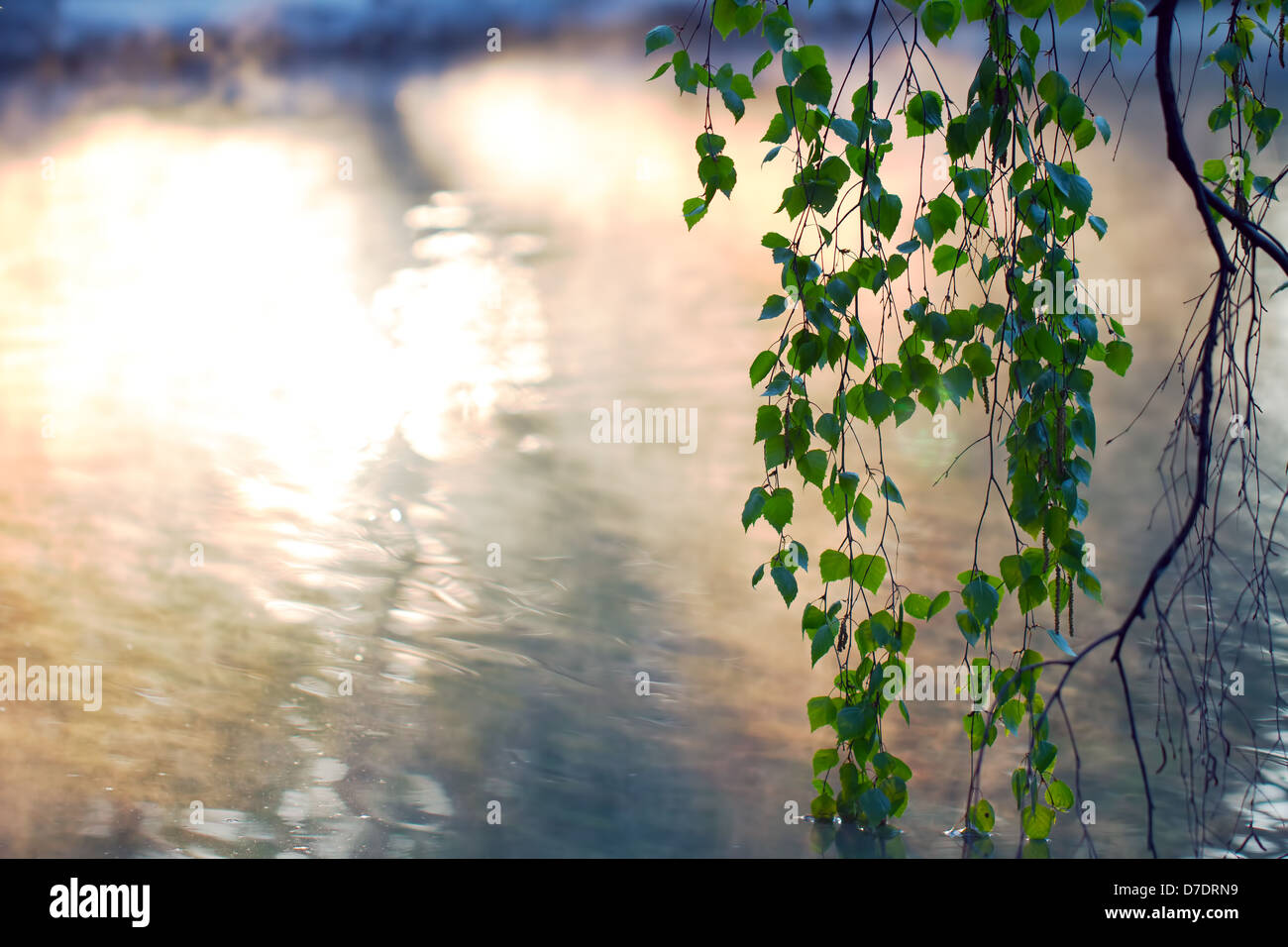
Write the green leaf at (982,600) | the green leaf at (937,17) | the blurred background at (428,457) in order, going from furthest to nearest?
1. the blurred background at (428,457)
2. the green leaf at (982,600)
3. the green leaf at (937,17)

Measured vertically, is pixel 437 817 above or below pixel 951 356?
below

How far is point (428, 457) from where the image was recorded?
287cm

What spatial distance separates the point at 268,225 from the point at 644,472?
6.83 feet

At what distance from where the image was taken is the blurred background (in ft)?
6.01

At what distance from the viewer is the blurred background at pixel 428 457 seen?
1831 millimetres

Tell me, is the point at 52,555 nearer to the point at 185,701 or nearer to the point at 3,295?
the point at 185,701

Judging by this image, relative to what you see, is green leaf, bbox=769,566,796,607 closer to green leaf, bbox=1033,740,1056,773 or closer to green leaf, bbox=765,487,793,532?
green leaf, bbox=765,487,793,532

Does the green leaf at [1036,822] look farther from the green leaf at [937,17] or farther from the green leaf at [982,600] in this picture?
the green leaf at [937,17]

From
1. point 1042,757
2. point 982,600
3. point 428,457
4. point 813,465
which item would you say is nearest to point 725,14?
point 813,465

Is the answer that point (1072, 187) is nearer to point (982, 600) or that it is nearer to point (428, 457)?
point (982, 600)

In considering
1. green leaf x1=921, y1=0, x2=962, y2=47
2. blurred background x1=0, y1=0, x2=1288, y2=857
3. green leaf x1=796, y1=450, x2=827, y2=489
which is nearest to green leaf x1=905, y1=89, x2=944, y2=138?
green leaf x1=921, y1=0, x2=962, y2=47

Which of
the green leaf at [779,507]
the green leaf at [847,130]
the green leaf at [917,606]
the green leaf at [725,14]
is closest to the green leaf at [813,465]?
the green leaf at [779,507]
